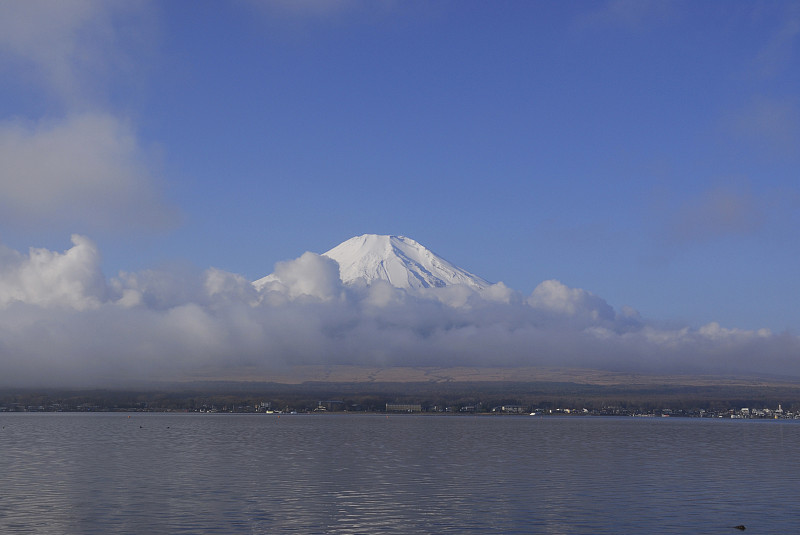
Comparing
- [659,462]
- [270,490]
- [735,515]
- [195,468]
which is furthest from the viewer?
[659,462]

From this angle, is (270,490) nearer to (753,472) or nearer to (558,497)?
(558,497)

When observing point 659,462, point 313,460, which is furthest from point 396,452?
point 659,462

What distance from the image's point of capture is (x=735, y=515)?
64.0 metres

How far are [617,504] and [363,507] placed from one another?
21125 mm

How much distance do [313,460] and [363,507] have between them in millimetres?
48125

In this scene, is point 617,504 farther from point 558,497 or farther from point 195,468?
point 195,468

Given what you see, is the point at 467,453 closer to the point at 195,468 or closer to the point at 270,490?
the point at 195,468

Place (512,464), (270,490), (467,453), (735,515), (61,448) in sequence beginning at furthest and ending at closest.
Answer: (61,448)
(467,453)
(512,464)
(270,490)
(735,515)

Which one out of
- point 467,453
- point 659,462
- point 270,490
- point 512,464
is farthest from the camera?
point 467,453

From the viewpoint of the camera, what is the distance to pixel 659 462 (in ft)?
373

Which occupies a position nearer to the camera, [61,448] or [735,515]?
[735,515]

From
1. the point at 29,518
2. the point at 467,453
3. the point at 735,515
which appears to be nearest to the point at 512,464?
the point at 467,453

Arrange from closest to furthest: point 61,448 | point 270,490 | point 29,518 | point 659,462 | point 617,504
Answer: point 29,518, point 617,504, point 270,490, point 659,462, point 61,448

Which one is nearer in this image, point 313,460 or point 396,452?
point 313,460
